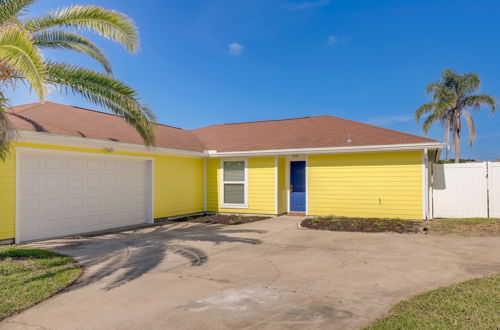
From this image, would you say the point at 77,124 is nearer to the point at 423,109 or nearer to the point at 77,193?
the point at 77,193

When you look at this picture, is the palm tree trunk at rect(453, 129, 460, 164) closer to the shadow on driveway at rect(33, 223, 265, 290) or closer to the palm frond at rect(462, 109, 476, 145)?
the palm frond at rect(462, 109, 476, 145)

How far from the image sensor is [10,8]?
634 centimetres

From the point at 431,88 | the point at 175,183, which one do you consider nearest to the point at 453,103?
the point at 431,88

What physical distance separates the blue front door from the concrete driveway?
463 cm

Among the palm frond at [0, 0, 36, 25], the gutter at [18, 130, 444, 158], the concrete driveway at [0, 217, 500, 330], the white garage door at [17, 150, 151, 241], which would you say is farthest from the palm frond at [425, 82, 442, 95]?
the palm frond at [0, 0, 36, 25]

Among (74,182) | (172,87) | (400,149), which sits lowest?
(74,182)

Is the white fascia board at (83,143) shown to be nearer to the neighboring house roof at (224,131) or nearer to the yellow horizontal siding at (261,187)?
the neighboring house roof at (224,131)

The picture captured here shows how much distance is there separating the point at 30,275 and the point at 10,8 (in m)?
5.19

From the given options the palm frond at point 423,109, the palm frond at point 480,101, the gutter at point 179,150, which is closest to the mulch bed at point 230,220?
the gutter at point 179,150

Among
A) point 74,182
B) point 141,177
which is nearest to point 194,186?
point 141,177

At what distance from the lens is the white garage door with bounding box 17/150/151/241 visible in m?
8.66

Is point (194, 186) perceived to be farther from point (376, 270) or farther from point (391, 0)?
point (391, 0)

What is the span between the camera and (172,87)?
2119 cm

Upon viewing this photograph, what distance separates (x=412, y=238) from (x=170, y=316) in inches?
283
